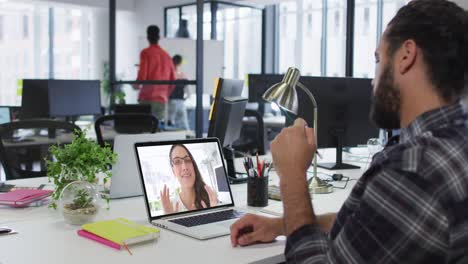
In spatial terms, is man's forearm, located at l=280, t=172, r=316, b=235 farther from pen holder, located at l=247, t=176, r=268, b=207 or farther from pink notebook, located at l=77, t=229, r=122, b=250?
pen holder, located at l=247, t=176, r=268, b=207

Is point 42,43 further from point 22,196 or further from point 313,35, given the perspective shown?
point 22,196

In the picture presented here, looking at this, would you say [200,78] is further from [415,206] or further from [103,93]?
[103,93]

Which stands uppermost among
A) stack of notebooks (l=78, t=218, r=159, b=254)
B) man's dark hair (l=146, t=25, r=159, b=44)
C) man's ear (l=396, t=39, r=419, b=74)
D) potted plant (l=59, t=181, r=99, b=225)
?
man's dark hair (l=146, t=25, r=159, b=44)

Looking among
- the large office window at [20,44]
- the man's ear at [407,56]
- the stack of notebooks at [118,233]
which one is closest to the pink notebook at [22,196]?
the stack of notebooks at [118,233]

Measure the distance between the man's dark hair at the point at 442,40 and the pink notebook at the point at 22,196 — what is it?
1.36m

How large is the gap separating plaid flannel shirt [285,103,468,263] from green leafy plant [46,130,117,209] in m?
0.89

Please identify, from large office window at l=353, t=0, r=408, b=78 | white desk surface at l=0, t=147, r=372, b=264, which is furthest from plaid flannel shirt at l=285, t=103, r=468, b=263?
large office window at l=353, t=0, r=408, b=78

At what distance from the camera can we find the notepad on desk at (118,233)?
1.37m

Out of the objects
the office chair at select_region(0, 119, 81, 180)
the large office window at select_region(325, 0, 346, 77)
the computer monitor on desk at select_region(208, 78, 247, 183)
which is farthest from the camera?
the large office window at select_region(325, 0, 346, 77)

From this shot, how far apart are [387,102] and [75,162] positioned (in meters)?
0.96

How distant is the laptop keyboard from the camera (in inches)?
62.2

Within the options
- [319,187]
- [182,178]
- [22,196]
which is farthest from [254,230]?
[22,196]

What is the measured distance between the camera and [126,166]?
6.24 ft

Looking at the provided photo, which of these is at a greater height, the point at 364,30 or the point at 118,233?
the point at 364,30
